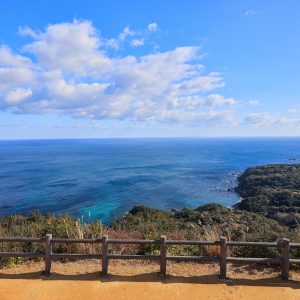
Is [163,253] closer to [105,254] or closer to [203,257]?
[203,257]

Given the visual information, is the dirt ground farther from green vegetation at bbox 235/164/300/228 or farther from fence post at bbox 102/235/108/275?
green vegetation at bbox 235/164/300/228

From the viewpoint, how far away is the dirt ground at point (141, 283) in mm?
7344

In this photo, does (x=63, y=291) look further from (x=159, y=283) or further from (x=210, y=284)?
(x=210, y=284)

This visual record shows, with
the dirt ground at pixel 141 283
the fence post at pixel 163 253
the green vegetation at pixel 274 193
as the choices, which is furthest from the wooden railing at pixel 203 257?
the green vegetation at pixel 274 193

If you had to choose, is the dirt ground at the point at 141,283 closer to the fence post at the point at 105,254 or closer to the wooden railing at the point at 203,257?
the fence post at the point at 105,254

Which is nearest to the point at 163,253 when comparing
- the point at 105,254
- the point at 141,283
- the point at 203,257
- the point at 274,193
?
the point at 141,283

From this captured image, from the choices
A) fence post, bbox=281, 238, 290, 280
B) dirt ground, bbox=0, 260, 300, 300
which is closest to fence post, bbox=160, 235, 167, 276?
dirt ground, bbox=0, 260, 300, 300

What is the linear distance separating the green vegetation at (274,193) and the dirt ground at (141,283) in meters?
19.6

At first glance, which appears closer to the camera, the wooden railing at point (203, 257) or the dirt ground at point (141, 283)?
the dirt ground at point (141, 283)

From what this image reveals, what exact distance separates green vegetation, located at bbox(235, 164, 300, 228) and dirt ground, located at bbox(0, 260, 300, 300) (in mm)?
19584

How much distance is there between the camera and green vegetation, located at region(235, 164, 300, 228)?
1485 inches

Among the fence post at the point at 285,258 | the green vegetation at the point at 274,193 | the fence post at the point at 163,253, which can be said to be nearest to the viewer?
the fence post at the point at 285,258

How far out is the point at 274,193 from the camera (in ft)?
152

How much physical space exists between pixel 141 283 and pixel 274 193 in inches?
1670
